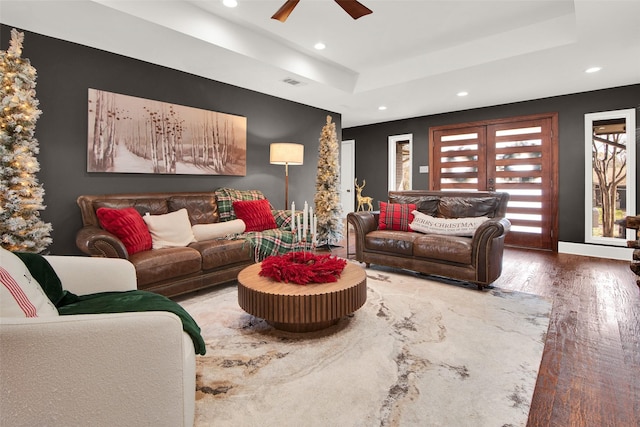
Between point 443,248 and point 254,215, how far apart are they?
2201 mm

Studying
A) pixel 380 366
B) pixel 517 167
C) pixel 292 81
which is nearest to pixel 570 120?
pixel 517 167

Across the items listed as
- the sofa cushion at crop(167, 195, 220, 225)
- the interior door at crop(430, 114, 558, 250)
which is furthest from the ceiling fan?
the interior door at crop(430, 114, 558, 250)

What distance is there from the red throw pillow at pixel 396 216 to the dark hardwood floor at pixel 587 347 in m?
1.21

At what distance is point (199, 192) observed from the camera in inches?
166

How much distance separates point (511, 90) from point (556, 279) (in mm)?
2899

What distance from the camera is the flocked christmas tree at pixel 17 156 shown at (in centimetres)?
258

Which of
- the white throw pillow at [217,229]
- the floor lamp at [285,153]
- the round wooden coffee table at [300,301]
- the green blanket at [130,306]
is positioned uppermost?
the floor lamp at [285,153]

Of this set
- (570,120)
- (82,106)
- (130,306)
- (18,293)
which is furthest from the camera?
(570,120)

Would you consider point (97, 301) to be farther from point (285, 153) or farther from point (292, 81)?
point (292, 81)

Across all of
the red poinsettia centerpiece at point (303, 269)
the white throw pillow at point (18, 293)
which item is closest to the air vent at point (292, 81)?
the red poinsettia centerpiece at point (303, 269)

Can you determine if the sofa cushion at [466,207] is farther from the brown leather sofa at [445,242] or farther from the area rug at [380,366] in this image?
the area rug at [380,366]

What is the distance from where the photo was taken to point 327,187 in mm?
5566

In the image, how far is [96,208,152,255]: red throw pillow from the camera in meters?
2.89

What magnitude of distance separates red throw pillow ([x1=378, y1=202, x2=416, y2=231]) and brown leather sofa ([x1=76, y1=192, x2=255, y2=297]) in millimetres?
1743
